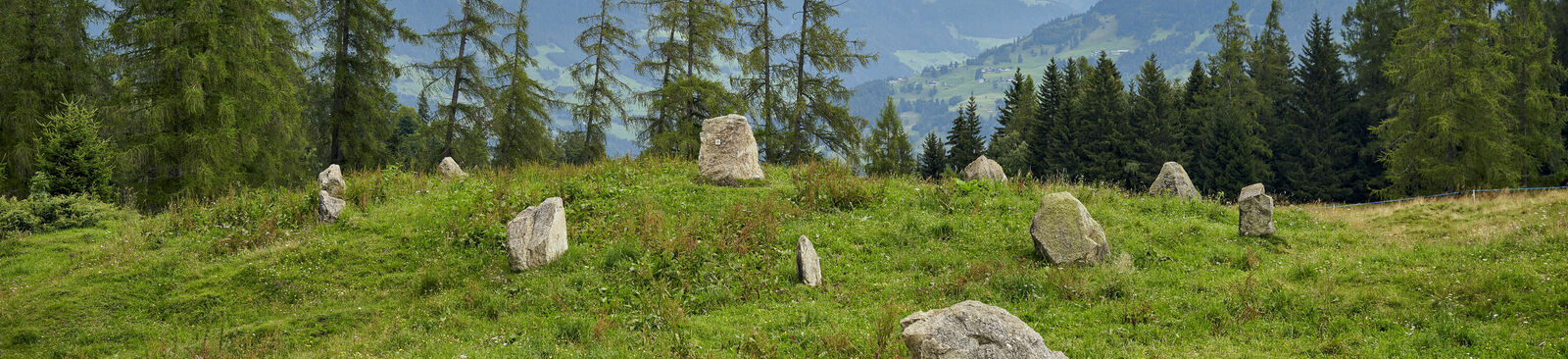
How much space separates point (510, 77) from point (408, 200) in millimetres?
20531

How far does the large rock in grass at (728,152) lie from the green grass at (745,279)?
0.77 meters

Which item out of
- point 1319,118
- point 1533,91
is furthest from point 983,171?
point 1319,118

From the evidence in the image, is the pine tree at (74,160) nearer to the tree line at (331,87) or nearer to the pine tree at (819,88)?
the tree line at (331,87)

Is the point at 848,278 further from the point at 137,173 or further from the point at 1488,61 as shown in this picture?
the point at 1488,61

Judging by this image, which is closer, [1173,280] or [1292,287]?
[1292,287]

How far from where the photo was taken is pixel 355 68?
31.4 m

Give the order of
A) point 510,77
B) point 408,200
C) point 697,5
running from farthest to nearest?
point 510,77 < point 697,5 < point 408,200

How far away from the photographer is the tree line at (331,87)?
23609 mm

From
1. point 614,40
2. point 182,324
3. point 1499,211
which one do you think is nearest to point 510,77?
point 614,40

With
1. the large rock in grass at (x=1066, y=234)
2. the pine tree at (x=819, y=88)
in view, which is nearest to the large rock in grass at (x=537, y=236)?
the large rock in grass at (x=1066, y=234)

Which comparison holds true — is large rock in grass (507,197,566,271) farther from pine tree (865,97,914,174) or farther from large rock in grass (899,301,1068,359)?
pine tree (865,97,914,174)

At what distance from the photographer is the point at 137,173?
82.1 ft

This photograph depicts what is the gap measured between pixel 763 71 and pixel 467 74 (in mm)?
12894

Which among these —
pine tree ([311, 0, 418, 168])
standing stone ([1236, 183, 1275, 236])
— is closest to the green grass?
standing stone ([1236, 183, 1275, 236])
